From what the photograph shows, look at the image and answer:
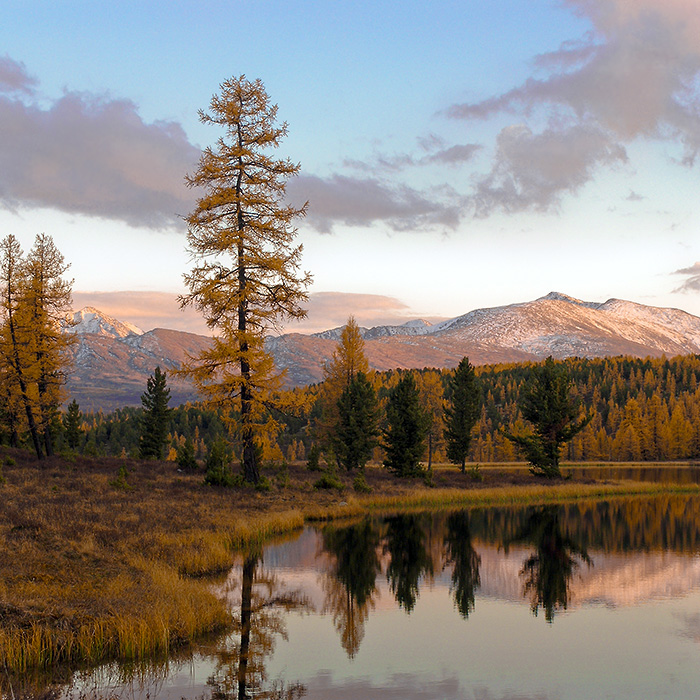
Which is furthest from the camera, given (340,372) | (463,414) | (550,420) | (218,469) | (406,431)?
(340,372)

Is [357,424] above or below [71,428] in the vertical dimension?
above

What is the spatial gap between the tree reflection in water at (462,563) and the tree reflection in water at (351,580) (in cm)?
263

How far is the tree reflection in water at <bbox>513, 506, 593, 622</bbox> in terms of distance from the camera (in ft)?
66.3

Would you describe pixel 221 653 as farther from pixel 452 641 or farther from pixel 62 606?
pixel 452 641

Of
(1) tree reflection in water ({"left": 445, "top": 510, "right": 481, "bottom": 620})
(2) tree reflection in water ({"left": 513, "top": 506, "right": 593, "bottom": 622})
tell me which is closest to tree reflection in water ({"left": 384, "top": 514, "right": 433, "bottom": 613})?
(1) tree reflection in water ({"left": 445, "top": 510, "right": 481, "bottom": 620})

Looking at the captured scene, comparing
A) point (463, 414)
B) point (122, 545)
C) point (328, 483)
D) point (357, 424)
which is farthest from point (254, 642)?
point (463, 414)

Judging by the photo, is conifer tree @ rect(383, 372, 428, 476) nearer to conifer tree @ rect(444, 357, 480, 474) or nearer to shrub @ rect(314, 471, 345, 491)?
shrub @ rect(314, 471, 345, 491)

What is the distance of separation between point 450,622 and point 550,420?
152 feet

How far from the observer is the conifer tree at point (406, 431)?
52812 millimetres

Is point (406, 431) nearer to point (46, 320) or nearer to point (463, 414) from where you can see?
point (463, 414)

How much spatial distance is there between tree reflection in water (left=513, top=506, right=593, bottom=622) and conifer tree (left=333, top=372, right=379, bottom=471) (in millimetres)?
19674

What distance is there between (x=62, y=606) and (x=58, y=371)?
137 ft

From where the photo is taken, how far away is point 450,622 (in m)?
17.4

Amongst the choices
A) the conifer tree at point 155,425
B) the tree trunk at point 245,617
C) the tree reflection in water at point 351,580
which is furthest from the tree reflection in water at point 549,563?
the conifer tree at point 155,425
